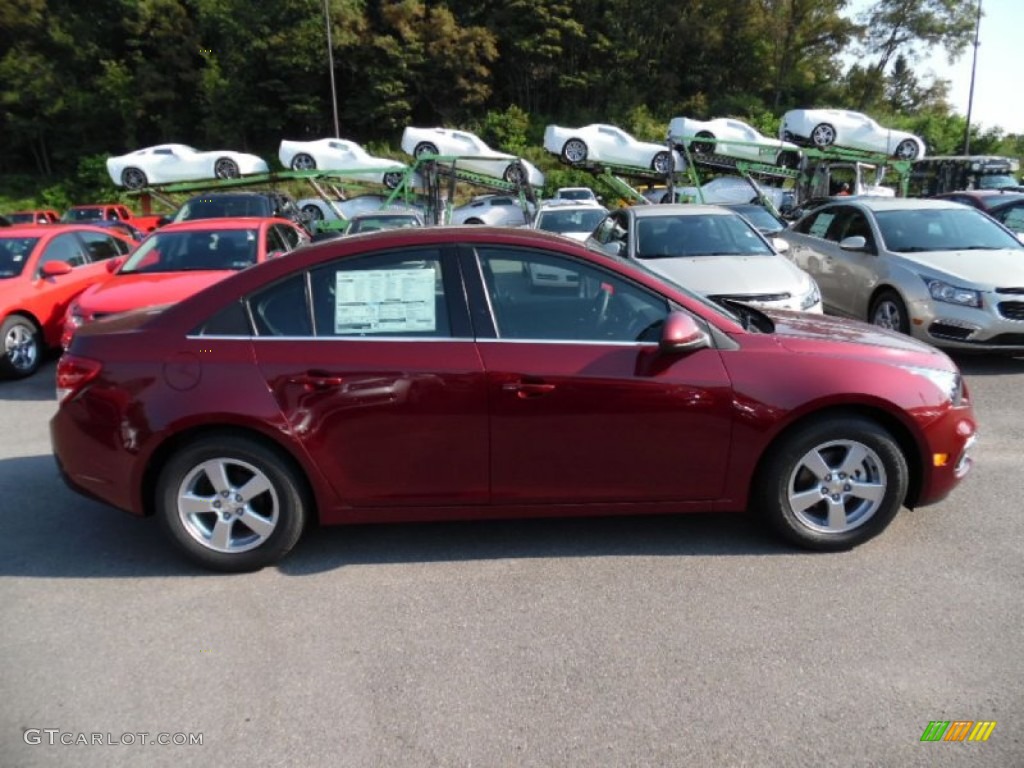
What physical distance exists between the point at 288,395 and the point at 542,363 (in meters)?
1.19

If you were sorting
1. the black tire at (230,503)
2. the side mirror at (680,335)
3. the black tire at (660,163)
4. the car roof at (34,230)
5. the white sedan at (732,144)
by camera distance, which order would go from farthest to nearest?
the black tire at (660,163) < the white sedan at (732,144) < the car roof at (34,230) < the black tire at (230,503) < the side mirror at (680,335)

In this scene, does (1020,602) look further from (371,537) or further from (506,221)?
(506,221)

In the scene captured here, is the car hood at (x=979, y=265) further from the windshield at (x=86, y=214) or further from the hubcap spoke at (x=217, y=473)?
the windshield at (x=86, y=214)

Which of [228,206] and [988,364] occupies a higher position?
[228,206]

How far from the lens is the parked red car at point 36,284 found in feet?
25.4

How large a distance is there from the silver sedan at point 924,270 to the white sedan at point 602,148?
523 inches

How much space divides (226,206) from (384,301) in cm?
1213

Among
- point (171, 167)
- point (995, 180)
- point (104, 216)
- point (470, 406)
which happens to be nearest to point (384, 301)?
point (470, 406)

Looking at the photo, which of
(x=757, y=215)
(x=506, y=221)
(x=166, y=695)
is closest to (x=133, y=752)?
(x=166, y=695)

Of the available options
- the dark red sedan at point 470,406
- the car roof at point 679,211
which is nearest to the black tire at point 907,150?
the car roof at point 679,211

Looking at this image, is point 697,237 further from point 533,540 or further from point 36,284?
point 36,284

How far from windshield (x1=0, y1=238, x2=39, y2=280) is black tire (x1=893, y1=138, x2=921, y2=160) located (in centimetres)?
1995

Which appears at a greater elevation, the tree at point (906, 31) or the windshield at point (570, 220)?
the tree at point (906, 31)

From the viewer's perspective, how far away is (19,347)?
779cm
